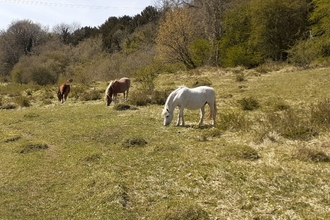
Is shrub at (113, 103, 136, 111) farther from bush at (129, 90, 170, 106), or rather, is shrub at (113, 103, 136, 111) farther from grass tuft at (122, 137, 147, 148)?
grass tuft at (122, 137, 147, 148)

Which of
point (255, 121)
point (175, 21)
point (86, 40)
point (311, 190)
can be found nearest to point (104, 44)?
point (86, 40)

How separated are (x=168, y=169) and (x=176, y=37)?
29211 millimetres

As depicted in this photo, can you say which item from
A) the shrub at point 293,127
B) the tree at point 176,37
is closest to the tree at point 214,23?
the tree at point 176,37

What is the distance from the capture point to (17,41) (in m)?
70.4

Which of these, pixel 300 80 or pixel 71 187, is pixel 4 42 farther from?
pixel 71 187

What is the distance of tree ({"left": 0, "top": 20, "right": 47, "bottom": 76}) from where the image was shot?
6600 centimetres

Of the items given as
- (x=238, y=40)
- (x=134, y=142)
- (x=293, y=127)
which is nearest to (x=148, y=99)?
(x=134, y=142)

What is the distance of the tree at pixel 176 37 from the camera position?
34.8 m

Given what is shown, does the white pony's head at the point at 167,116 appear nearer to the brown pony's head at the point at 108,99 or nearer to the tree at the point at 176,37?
the brown pony's head at the point at 108,99

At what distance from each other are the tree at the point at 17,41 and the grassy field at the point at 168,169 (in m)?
59.5

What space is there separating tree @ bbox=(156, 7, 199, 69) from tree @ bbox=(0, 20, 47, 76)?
135ft

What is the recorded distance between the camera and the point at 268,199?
20.6ft

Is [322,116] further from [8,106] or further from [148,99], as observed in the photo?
[8,106]

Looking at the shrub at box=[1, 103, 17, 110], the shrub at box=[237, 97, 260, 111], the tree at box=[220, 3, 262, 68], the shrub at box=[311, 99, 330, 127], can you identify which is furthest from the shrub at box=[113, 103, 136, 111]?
the tree at box=[220, 3, 262, 68]
